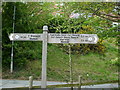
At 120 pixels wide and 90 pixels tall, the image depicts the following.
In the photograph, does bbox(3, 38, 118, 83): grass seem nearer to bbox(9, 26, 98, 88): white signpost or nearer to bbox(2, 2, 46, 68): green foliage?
bbox(2, 2, 46, 68): green foliage

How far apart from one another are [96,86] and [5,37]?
566 centimetres

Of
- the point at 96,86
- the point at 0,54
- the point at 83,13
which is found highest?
the point at 83,13

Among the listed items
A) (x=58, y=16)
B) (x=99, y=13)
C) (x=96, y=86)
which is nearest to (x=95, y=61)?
(x=96, y=86)

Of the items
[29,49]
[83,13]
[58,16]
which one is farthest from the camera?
A: [29,49]

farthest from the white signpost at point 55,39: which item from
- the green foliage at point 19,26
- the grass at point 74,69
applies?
the green foliage at point 19,26

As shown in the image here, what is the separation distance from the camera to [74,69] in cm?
1033

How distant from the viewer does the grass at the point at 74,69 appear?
9.18 m

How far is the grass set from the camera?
30.1ft

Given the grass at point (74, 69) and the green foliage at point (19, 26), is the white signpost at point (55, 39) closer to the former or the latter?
the grass at point (74, 69)

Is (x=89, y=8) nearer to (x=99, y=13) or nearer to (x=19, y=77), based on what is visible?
(x=99, y=13)

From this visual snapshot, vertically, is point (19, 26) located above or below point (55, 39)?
above

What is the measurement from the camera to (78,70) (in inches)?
406

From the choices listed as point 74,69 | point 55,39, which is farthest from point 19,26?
point 55,39

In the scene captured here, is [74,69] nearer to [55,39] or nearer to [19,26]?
[19,26]
